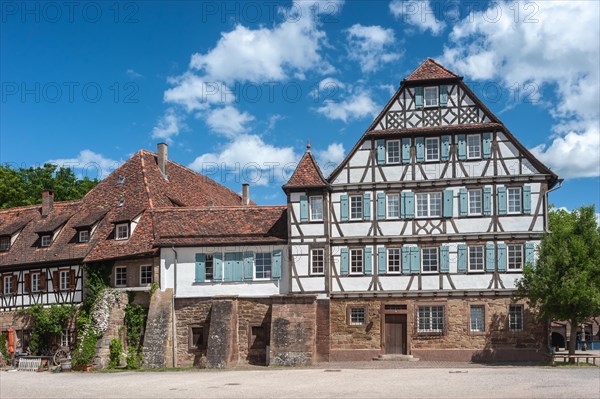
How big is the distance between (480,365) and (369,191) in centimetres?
945

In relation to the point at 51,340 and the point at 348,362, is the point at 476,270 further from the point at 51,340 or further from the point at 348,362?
the point at 51,340

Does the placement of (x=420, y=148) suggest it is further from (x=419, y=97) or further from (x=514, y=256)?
(x=514, y=256)

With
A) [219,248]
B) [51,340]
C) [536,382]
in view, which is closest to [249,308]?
[219,248]

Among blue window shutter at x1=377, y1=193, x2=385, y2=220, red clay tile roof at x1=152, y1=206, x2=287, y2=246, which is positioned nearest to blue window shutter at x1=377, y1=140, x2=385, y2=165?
blue window shutter at x1=377, y1=193, x2=385, y2=220

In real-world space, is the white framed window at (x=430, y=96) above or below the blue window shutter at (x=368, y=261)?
above

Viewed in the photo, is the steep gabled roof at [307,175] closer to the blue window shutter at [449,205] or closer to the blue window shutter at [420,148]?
the blue window shutter at [420,148]

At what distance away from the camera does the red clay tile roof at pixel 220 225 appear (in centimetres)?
3909

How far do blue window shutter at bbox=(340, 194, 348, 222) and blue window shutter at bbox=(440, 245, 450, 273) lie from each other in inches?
187

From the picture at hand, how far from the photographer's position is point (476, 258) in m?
→ 37.5

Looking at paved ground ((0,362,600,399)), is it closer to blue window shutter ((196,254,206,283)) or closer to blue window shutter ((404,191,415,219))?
blue window shutter ((196,254,206,283))

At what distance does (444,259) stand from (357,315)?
485 cm

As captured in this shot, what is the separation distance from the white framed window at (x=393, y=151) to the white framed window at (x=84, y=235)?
52.9 feet

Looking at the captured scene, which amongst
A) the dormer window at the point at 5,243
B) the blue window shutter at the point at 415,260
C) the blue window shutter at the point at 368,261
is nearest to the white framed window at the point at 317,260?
the blue window shutter at the point at 368,261

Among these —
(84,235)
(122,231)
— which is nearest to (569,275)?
(122,231)
